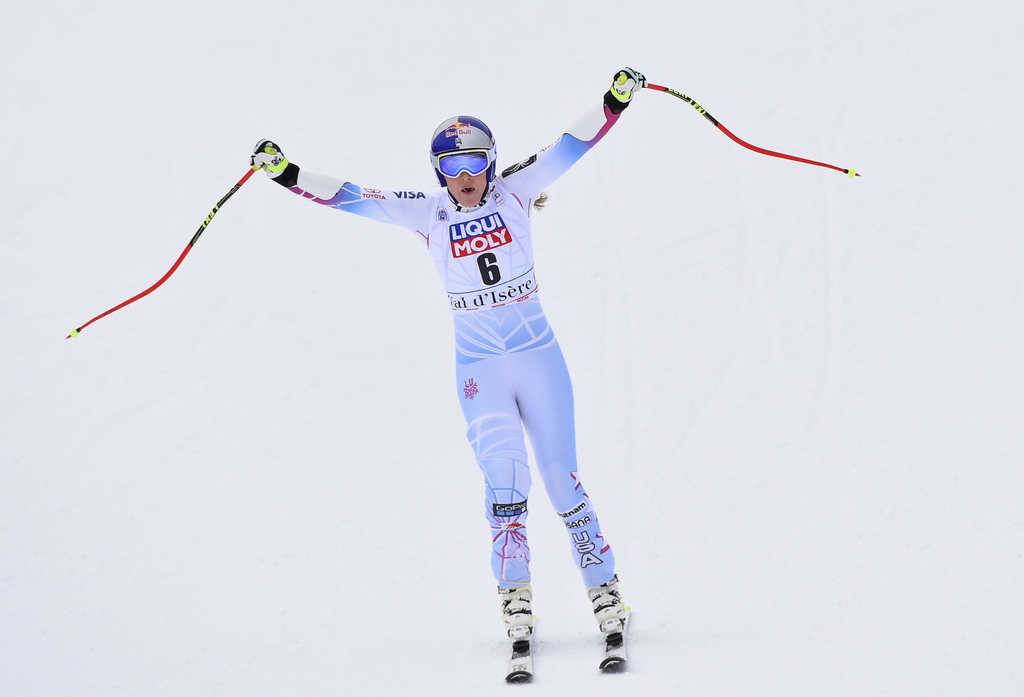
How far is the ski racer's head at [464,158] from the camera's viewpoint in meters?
4.87

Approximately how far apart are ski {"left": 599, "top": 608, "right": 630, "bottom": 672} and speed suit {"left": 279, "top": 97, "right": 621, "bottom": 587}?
286mm

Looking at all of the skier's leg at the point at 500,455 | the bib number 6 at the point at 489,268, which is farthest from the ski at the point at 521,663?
the bib number 6 at the point at 489,268

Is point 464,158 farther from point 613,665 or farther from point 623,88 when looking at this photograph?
point 613,665

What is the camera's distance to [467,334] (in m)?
5.09

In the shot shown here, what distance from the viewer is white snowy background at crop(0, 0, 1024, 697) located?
5.45 m

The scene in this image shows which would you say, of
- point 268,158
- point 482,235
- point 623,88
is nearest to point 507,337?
point 482,235

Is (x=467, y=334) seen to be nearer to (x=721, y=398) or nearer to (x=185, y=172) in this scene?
(x=721, y=398)

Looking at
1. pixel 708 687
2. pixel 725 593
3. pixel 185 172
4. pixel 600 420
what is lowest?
pixel 708 687

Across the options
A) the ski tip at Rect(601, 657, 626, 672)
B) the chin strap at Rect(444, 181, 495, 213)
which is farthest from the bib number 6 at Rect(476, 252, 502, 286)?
the ski tip at Rect(601, 657, 626, 672)

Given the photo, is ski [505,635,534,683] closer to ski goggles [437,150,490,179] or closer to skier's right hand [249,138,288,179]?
ski goggles [437,150,490,179]

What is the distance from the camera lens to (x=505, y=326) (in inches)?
198

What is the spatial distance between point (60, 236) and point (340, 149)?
298cm

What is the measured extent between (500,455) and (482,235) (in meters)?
1.10

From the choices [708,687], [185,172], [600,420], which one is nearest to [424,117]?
[185,172]
